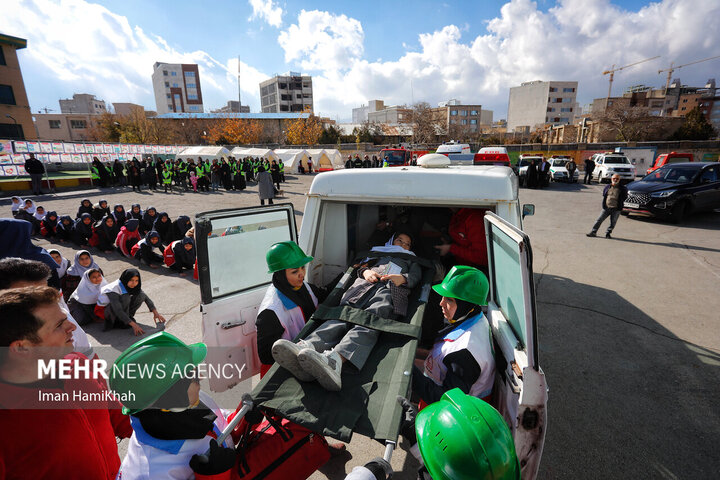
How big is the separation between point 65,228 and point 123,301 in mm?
6922

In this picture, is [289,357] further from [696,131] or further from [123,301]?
[696,131]

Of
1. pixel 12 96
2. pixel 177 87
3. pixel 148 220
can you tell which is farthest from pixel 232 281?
pixel 177 87

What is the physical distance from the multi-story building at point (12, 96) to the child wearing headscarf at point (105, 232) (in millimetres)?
33521

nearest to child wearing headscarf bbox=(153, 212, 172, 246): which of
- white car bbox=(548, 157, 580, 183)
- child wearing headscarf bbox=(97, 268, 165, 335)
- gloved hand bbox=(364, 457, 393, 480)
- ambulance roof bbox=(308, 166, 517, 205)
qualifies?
child wearing headscarf bbox=(97, 268, 165, 335)

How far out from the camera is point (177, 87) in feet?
287

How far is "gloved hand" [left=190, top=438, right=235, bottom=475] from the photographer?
162 cm

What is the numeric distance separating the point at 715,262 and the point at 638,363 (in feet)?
18.5

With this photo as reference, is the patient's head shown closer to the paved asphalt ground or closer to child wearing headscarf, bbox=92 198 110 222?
the paved asphalt ground

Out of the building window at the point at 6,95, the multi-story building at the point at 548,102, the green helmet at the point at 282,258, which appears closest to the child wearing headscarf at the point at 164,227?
the green helmet at the point at 282,258

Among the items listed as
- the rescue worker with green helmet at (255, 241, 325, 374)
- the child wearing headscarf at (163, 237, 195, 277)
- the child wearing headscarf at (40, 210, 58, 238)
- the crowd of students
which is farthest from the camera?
the crowd of students

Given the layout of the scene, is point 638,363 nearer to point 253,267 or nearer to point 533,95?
point 253,267

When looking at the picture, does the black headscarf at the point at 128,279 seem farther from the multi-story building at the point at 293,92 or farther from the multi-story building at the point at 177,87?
the multi-story building at the point at 177,87

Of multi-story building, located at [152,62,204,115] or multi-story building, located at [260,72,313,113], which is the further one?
multi-story building, located at [152,62,204,115]

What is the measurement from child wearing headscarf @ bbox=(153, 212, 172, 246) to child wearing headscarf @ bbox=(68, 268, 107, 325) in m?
3.66
